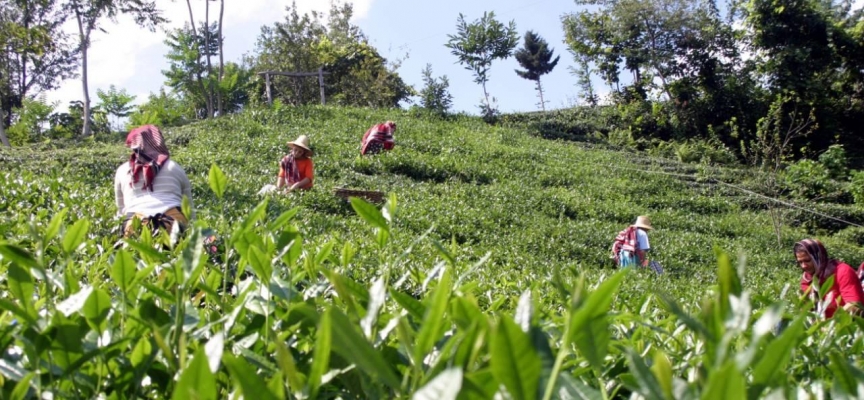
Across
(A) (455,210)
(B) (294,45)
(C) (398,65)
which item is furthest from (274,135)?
(C) (398,65)

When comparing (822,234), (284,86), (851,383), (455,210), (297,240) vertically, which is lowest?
(822,234)

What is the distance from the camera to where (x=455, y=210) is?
389 inches

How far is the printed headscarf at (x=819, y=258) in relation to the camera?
15.4 feet

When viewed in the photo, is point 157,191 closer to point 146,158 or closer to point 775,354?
point 146,158

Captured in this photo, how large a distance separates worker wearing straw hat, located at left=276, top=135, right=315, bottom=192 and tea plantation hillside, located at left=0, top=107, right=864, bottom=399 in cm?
21

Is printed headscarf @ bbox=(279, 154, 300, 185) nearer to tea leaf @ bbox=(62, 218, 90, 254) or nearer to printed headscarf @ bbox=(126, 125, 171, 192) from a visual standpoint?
printed headscarf @ bbox=(126, 125, 171, 192)

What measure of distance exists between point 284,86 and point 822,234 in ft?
72.4

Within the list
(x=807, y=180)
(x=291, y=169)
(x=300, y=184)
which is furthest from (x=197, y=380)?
(x=807, y=180)

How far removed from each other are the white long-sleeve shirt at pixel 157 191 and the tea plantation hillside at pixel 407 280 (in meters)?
0.27

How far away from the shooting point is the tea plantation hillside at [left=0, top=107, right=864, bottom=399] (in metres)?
0.46

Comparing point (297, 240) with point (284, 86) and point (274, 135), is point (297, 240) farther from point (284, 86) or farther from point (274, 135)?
point (284, 86)

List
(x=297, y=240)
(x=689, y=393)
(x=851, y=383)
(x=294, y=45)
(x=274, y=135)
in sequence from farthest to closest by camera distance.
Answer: (x=294, y=45), (x=274, y=135), (x=297, y=240), (x=851, y=383), (x=689, y=393)

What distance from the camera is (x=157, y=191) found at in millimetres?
4824

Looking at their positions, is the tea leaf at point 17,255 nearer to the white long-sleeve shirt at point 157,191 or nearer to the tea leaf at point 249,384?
the tea leaf at point 249,384
